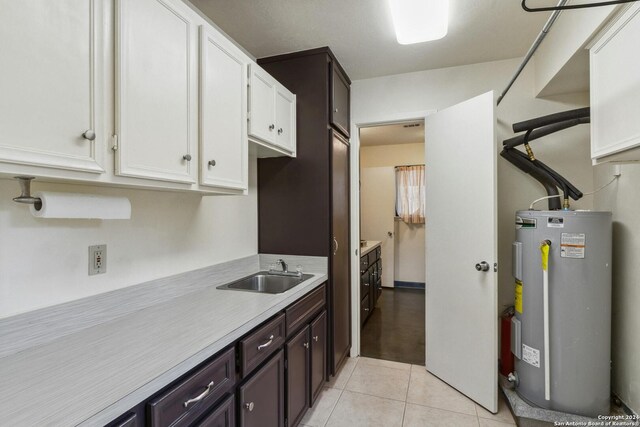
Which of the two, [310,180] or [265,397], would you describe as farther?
[310,180]

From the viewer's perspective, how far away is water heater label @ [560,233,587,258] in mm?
1833

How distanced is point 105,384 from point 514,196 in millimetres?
2782

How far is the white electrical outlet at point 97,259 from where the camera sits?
50.2 inches

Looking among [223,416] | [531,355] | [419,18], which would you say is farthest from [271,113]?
[531,355]

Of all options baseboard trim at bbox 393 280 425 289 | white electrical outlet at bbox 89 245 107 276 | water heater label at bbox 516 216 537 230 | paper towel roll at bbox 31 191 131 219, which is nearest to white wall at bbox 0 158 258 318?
white electrical outlet at bbox 89 245 107 276

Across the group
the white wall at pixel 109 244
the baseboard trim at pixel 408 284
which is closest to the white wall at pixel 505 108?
the white wall at pixel 109 244

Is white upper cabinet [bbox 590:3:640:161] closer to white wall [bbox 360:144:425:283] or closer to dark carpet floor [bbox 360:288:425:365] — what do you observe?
dark carpet floor [bbox 360:288:425:365]

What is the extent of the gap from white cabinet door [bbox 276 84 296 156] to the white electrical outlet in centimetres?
118

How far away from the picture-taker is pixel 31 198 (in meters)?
0.99

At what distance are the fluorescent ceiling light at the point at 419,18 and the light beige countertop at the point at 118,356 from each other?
1.66 metres

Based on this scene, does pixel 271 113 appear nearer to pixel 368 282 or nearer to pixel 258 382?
pixel 258 382

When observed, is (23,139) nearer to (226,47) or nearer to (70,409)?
(70,409)

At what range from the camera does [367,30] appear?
2.10m

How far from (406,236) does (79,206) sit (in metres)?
4.89
